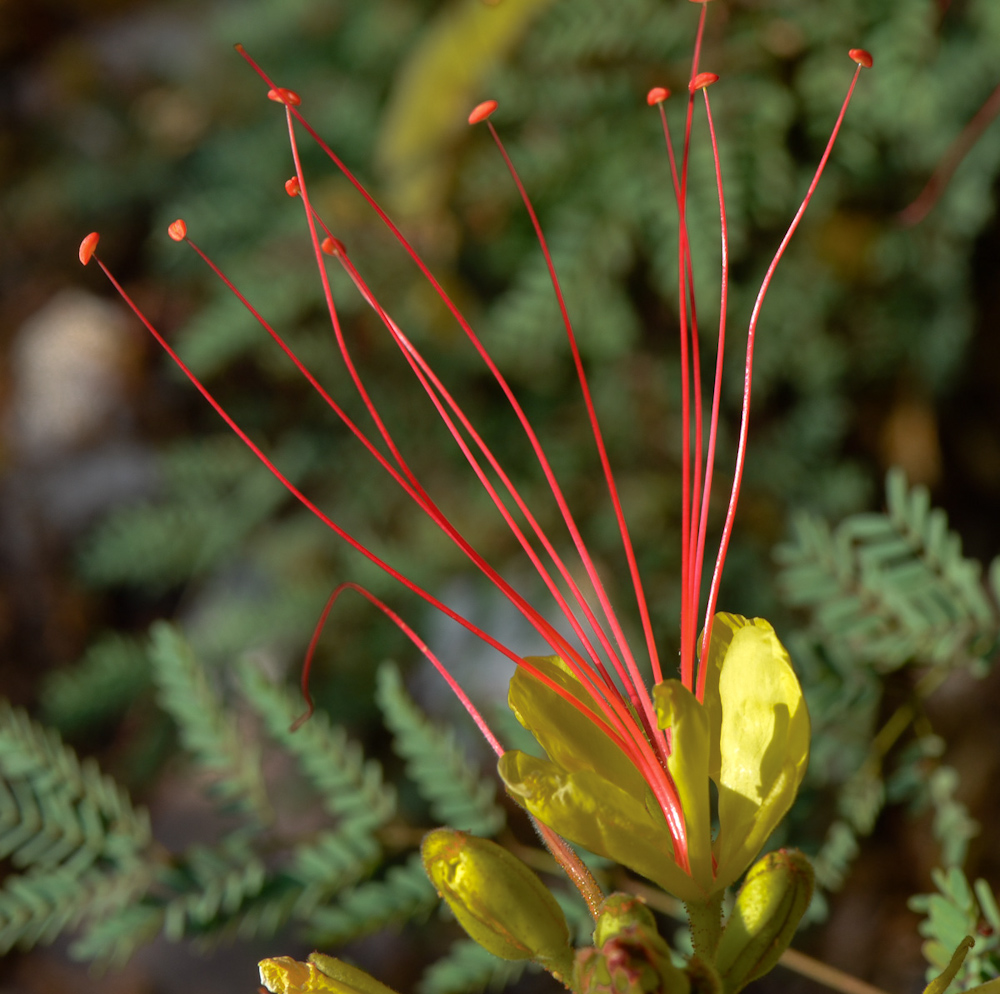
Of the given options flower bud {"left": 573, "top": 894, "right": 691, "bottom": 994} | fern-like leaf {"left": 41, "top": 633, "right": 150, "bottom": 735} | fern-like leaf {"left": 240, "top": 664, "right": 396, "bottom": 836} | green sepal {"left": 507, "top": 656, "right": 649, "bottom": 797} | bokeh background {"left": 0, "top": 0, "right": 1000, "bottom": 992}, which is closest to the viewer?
flower bud {"left": 573, "top": 894, "right": 691, "bottom": 994}

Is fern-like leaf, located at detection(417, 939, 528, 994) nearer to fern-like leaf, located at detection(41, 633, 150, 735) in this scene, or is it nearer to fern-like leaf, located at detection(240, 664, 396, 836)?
fern-like leaf, located at detection(240, 664, 396, 836)

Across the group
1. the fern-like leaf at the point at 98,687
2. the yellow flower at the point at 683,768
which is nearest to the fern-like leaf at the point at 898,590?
the yellow flower at the point at 683,768

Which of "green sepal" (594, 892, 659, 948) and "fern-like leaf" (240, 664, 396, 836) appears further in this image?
"fern-like leaf" (240, 664, 396, 836)

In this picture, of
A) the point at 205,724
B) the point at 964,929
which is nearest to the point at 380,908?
the point at 205,724

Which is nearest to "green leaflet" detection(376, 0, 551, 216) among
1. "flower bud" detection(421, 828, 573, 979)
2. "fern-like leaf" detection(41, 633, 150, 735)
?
"fern-like leaf" detection(41, 633, 150, 735)

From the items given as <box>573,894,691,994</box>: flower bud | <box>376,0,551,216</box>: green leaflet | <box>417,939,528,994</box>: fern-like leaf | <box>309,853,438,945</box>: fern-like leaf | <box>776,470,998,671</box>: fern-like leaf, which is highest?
<box>376,0,551,216</box>: green leaflet

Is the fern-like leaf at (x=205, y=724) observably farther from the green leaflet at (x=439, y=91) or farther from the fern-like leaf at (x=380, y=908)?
the green leaflet at (x=439, y=91)
